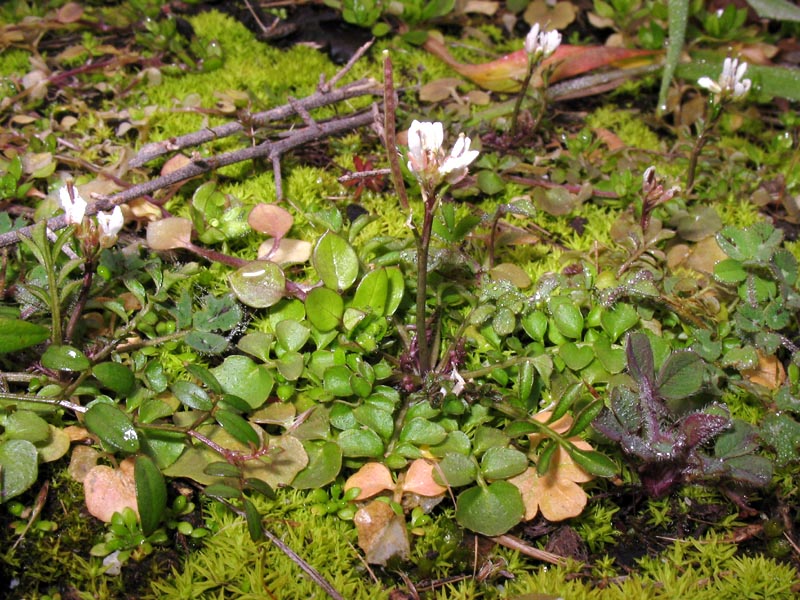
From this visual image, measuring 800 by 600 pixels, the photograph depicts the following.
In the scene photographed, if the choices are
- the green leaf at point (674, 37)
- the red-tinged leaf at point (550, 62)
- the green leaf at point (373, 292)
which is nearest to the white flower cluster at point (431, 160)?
the green leaf at point (373, 292)

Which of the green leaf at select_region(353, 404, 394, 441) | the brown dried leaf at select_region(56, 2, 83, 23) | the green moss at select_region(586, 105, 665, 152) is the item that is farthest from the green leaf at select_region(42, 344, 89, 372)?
the green moss at select_region(586, 105, 665, 152)

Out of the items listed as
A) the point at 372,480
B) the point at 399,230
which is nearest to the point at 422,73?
the point at 399,230

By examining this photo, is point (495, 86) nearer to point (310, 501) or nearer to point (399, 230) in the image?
point (399, 230)

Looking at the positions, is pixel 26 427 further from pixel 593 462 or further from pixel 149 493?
pixel 593 462

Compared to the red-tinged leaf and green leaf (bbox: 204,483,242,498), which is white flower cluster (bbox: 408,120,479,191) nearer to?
green leaf (bbox: 204,483,242,498)

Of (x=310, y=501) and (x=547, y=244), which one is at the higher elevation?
(x=547, y=244)

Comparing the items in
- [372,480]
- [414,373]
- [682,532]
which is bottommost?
[682,532]

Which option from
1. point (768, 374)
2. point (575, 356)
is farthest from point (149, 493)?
point (768, 374)

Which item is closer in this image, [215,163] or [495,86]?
[215,163]
